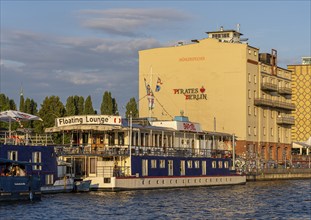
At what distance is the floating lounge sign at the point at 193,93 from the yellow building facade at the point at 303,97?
58995 millimetres

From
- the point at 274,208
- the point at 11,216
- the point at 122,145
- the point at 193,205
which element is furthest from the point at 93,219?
the point at 122,145

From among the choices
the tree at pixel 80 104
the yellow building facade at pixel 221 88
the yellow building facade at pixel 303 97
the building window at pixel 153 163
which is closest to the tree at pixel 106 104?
the tree at pixel 80 104

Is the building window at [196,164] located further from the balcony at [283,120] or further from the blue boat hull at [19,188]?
the balcony at [283,120]

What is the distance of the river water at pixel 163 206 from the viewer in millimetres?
52719

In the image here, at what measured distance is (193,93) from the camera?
5143 inches

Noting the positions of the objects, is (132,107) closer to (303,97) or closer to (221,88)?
(221,88)

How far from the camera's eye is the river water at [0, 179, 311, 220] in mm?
52719

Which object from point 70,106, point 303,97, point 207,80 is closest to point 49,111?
point 70,106

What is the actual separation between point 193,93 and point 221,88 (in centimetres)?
547

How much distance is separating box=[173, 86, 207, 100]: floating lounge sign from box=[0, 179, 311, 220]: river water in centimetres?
5229

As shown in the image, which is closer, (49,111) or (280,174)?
(280,174)

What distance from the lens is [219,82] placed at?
128500 millimetres

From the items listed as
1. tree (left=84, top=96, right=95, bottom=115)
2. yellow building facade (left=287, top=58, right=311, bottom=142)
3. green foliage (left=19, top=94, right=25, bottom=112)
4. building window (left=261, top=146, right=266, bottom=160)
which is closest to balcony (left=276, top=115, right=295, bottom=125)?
building window (left=261, top=146, right=266, bottom=160)

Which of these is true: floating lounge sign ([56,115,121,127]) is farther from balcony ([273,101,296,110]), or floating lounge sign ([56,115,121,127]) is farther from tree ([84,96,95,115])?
balcony ([273,101,296,110])
